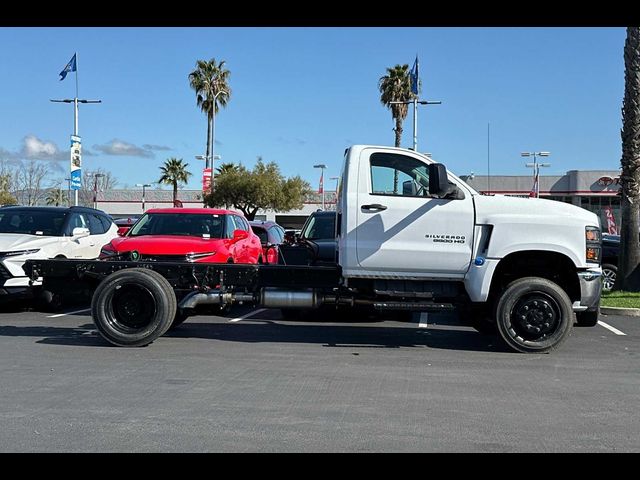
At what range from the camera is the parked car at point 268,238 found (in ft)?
48.2

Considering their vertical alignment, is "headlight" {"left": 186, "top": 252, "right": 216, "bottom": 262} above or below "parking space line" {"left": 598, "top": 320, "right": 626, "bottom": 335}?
above

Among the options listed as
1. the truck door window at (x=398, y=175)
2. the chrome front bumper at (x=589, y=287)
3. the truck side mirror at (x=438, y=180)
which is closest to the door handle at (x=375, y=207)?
the truck door window at (x=398, y=175)

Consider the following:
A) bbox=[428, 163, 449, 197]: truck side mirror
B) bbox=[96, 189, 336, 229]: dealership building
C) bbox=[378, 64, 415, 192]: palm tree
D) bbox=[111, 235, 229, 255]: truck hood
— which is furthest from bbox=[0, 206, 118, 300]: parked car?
bbox=[96, 189, 336, 229]: dealership building

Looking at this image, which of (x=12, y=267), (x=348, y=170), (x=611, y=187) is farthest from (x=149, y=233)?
(x=611, y=187)

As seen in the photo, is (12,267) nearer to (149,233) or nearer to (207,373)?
(149,233)

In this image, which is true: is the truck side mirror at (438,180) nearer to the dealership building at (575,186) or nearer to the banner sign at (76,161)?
the banner sign at (76,161)

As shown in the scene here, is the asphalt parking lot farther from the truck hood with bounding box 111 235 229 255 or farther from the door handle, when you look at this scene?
the door handle

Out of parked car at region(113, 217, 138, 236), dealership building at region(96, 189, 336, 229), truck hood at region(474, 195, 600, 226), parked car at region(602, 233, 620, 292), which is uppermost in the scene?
dealership building at region(96, 189, 336, 229)

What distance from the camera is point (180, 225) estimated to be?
1200 centimetres

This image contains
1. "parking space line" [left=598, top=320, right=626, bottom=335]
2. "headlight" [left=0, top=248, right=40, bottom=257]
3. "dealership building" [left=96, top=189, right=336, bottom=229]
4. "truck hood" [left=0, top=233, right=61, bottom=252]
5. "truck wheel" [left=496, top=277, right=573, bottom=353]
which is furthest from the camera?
"dealership building" [left=96, top=189, right=336, bottom=229]

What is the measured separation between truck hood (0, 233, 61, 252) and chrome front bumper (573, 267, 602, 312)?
9076mm

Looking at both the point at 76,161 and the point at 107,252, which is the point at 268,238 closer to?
the point at 107,252

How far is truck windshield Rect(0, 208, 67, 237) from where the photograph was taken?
1316 centimetres

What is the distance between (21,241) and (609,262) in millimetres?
12906
